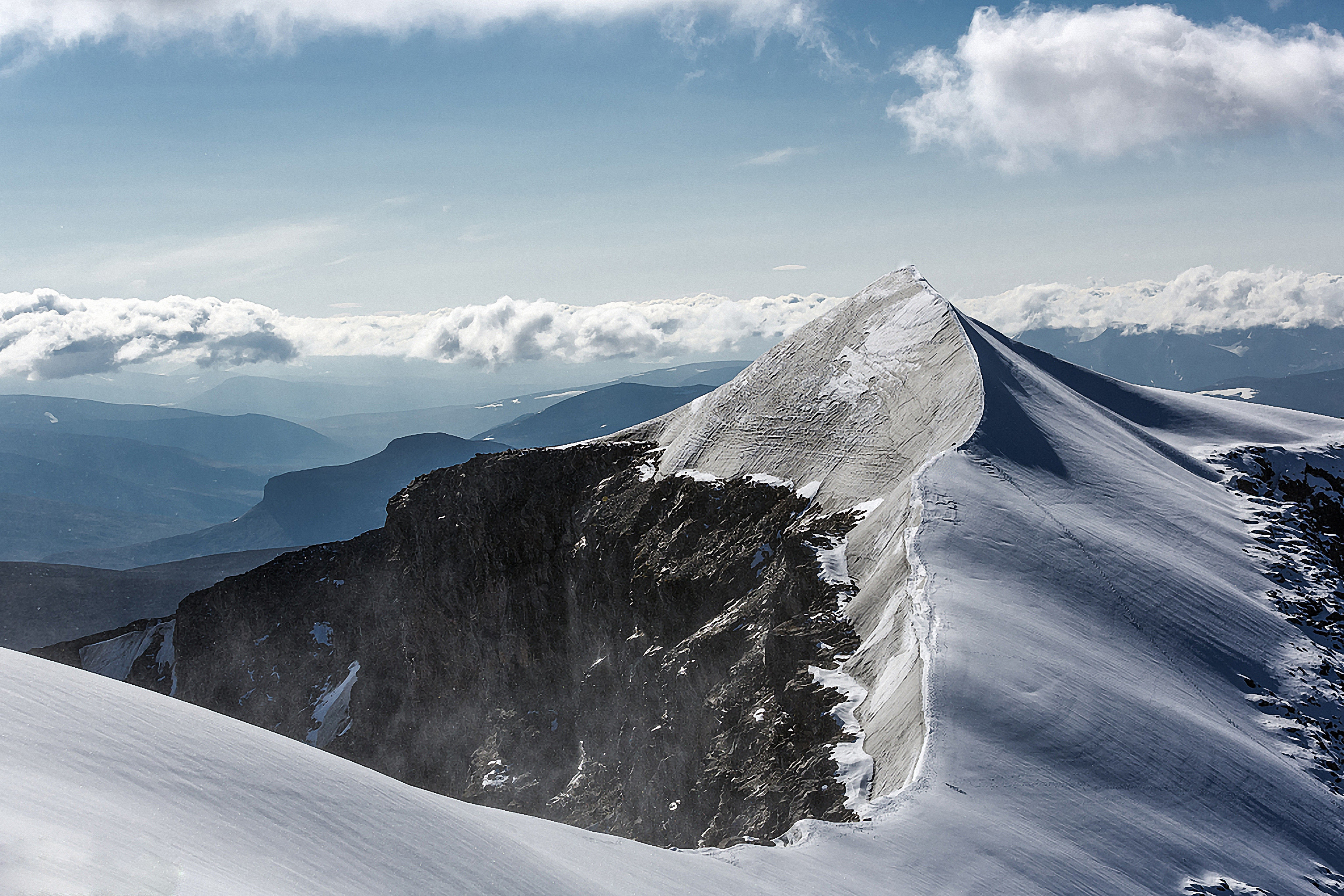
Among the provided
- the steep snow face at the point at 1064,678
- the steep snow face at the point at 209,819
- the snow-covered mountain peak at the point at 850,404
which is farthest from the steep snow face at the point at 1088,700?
the steep snow face at the point at 209,819

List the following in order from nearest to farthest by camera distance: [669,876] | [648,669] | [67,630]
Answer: [669,876] → [648,669] → [67,630]

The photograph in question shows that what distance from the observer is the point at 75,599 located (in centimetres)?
15962

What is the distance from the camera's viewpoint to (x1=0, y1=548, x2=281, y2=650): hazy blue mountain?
486 ft

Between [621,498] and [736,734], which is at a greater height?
[621,498]

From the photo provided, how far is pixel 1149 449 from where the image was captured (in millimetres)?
44375

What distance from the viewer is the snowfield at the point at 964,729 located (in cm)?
997

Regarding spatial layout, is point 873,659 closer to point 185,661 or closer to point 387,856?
point 387,856

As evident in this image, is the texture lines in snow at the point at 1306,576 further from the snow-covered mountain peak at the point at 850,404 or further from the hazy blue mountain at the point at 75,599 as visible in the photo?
the hazy blue mountain at the point at 75,599

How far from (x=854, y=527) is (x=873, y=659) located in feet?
36.5

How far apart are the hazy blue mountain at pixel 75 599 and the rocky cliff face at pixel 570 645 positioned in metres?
88.6

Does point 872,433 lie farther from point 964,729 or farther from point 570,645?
point 570,645

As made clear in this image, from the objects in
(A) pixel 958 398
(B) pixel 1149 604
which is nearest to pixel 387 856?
(B) pixel 1149 604

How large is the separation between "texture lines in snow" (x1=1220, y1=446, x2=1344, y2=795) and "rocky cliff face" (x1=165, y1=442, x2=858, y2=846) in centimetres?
1387

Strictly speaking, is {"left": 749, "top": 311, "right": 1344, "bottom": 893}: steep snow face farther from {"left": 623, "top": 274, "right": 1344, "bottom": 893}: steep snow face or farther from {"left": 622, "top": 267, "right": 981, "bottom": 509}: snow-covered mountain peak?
{"left": 622, "top": 267, "right": 981, "bottom": 509}: snow-covered mountain peak
